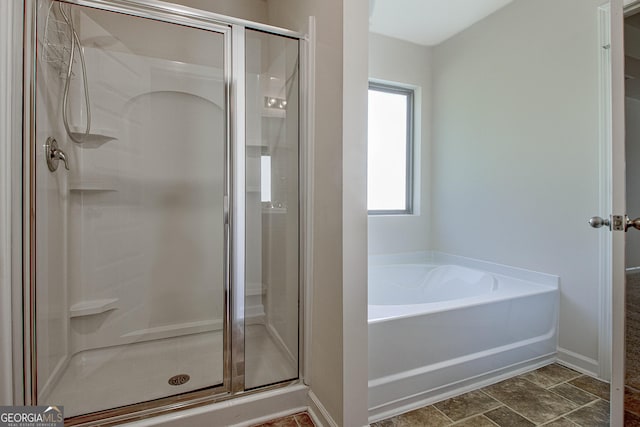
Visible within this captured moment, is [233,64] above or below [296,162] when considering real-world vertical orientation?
above

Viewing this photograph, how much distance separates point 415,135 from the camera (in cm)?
310

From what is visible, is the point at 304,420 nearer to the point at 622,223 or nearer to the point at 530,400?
the point at 530,400

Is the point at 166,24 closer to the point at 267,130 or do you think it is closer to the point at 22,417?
the point at 267,130

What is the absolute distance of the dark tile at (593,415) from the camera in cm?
148

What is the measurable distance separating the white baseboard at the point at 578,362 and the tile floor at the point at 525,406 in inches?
2.5

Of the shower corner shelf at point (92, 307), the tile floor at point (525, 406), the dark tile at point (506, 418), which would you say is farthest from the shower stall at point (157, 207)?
the dark tile at point (506, 418)

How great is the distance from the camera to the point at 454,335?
172 centimetres

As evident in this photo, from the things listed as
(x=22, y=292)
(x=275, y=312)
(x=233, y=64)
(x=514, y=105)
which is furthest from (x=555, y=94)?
(x=22, y=292)

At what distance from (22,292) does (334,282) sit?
47.6 inches

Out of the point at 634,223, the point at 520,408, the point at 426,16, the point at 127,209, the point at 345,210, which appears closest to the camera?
the point at 634,223

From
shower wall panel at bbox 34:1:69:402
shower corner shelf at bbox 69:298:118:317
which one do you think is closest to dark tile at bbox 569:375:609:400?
shower wall panel at bbox 34:1:69:402

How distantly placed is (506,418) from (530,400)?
0.26m

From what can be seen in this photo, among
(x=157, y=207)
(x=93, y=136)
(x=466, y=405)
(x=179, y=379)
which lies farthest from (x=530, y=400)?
(x=93, y=136)

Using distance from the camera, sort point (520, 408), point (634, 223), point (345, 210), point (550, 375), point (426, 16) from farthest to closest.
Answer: point (426, 16)
point (550, 375)
point (520, 408)
point (345, 210)
point (634, 223)
